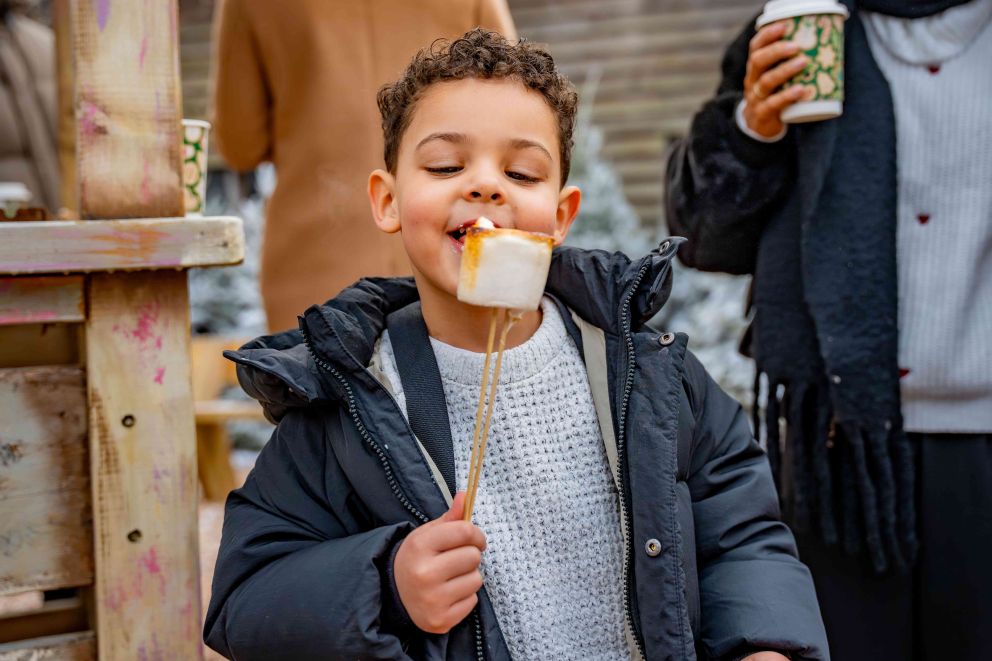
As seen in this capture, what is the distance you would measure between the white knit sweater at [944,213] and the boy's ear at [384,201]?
3.49 feet

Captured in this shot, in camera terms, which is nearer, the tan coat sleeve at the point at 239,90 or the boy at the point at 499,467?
the boy at the point at 499,467

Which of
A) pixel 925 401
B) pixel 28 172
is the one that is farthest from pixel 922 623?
pixel 28 172

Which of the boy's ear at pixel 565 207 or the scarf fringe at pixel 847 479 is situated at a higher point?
the boy's ear at pixel 565 207

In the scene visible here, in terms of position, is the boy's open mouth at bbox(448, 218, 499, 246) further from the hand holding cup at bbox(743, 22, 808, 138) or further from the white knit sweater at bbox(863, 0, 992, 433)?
the white knit sweater at bbox(863, 0, 992, 433)

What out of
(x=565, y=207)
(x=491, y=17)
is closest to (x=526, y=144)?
(x=565, y=207)

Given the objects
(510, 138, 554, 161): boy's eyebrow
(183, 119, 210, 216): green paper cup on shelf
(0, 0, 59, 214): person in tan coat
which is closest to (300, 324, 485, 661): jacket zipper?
(510, 138, 554, 161): boy's eyebrow

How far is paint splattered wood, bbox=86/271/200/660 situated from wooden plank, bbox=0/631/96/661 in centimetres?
4

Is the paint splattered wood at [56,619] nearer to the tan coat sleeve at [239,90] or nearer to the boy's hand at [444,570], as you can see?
the boy's hand at [444,570]

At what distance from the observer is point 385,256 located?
303cm

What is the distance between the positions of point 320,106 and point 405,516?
168 cm

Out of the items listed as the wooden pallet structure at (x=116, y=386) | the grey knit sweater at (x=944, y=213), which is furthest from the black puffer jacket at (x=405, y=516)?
the grey knit sweater at (x=944, y=213)

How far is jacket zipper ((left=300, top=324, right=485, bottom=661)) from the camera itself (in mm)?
1621

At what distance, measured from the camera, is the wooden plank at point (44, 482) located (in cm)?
179

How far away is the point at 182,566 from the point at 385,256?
4.38ft
